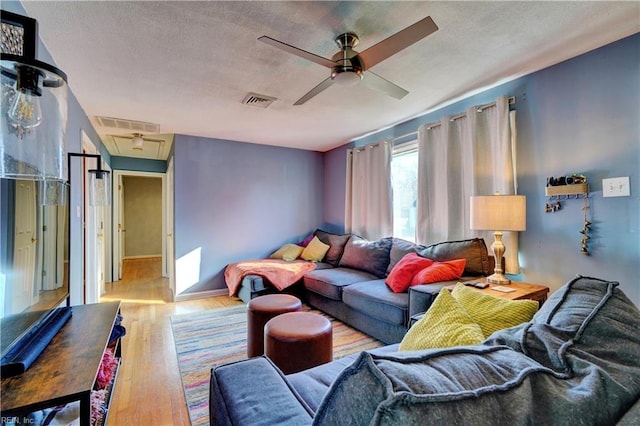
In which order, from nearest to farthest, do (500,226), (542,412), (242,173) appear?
(542,412) → (500,226) → (242,173)

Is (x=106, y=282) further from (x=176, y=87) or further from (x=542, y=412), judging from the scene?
(x=542, y=412)

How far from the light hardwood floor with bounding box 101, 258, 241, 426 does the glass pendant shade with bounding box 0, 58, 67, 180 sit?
1502 millimetres

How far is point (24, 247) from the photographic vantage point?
1271 millimetres

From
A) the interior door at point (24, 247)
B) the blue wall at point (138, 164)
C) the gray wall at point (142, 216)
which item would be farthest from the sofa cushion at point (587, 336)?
the gray wall at point (142, 216)

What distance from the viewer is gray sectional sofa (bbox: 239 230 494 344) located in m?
2.52

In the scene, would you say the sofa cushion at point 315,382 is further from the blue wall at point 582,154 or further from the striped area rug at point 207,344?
the blue wall at point 582,154

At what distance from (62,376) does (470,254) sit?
284 cm

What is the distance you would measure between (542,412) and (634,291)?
222 centimetres

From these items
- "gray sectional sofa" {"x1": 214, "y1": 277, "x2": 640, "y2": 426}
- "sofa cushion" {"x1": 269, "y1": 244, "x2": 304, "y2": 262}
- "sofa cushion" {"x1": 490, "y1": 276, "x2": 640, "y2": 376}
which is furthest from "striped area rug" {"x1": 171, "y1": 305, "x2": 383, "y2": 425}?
"sofa cushion" {"x1": 490, "y1": 276, "x2": 640, "y2": 376}

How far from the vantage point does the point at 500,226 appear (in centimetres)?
222

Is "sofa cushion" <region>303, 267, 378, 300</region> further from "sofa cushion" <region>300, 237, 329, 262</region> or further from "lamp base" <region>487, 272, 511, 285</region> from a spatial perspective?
"lamp base" <region>487, 272, 511, 285</region>

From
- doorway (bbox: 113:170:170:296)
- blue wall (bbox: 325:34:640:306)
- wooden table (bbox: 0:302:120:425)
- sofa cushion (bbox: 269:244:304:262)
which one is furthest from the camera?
doorway (bbox: 113:170:170:296)

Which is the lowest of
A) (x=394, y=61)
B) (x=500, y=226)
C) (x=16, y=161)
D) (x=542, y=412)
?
(x=542, y=412)

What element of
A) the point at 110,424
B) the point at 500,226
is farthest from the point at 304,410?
the point at 500,226
